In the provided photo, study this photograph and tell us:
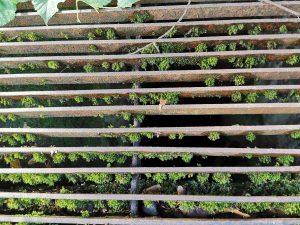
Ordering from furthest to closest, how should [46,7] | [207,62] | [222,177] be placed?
[207,62] < [222,177] < [46,7]

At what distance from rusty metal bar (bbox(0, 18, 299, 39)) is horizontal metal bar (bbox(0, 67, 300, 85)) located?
0.30m

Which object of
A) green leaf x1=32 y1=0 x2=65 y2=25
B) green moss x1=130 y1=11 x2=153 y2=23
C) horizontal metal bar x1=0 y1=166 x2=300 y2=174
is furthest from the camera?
green moss x1=130 y1=11 x2=153 y2=23

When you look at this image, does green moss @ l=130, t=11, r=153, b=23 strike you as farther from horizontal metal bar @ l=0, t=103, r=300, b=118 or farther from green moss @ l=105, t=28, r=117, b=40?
horizontal metal bar @ l=0, t=103, r=300, b=118

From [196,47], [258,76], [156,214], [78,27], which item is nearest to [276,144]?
[258,76]

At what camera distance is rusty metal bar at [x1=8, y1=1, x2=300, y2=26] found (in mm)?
2223

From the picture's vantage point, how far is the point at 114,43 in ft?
7.29

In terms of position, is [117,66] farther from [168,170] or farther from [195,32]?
[168,170]

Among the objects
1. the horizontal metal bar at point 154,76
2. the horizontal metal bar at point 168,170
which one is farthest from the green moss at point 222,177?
the horizontal metal bar at point 154,76

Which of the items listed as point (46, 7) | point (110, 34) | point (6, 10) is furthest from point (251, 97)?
point (6, 10)

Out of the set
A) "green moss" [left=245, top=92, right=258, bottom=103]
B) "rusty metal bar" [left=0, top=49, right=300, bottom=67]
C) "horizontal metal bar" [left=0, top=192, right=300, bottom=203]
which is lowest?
"horizontal metal bar" [left=0, top=192, right=300, bottom=203]

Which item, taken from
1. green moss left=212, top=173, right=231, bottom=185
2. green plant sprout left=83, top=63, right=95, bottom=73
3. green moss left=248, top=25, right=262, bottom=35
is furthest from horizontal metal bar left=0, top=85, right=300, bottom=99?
green moss left=212, top=173, right=231, bottom=185

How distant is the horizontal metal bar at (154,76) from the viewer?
2113 mm

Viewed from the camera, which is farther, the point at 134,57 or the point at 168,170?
the point at 134,57

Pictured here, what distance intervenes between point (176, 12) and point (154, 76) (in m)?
0.44
